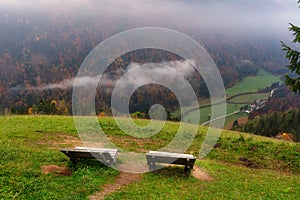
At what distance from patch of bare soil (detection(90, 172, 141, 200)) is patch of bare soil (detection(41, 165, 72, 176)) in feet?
6.83

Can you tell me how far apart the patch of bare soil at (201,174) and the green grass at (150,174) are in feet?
1.11

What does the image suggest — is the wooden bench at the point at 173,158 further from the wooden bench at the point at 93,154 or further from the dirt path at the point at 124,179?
the wooden bench at the point at 93,154

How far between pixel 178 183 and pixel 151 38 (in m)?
9.35

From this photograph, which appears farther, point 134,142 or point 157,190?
point 134,142

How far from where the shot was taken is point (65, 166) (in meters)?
12.8

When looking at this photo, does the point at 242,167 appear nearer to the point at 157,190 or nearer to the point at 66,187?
the point at 157,190

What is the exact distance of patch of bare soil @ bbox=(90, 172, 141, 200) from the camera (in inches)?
398

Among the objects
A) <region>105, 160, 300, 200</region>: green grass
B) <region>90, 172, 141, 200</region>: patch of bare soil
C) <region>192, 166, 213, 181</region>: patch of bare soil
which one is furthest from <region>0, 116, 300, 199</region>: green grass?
<region>192, 166, 213, 181</region>: patch of bare soil

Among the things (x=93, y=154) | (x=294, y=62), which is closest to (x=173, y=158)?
(x=93, y=154)

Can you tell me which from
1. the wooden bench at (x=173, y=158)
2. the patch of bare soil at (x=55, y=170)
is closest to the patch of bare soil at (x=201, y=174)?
the wooden bench at (x=173, y=158)

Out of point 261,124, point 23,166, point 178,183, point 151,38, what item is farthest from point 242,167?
point 261,124

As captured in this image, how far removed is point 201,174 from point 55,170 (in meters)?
6.72

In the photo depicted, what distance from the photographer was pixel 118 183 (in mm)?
11469

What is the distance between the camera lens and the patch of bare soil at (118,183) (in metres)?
10.1
